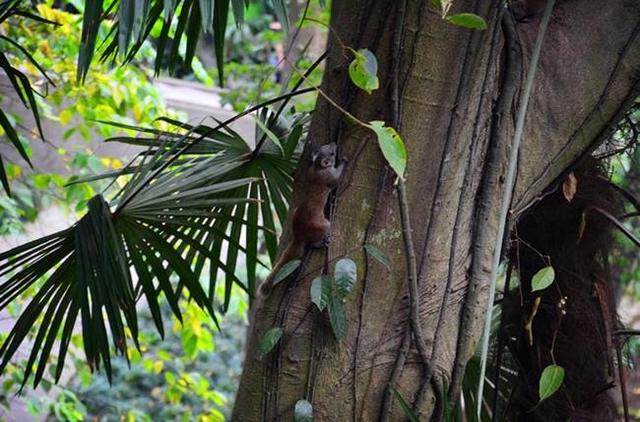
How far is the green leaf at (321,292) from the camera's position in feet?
4.02

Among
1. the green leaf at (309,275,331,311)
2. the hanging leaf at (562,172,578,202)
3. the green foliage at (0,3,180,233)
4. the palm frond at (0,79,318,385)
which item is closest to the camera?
the green leaf at (309,275,331,311)

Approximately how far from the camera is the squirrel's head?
1268 mm

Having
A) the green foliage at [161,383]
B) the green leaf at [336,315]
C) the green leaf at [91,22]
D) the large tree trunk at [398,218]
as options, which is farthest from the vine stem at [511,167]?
the green foliage at [161,383]

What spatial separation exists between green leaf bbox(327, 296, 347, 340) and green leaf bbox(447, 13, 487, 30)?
444 mm

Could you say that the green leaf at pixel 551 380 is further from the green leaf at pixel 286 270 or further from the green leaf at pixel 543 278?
the green leaf at pixel 286 270

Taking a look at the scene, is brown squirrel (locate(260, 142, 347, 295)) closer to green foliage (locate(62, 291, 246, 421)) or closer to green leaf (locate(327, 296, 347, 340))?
green leaf (locate(327, 296, 347, 340))

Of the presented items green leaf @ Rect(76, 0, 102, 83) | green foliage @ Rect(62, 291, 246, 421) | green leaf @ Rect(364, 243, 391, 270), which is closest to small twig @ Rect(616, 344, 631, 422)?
green leaf @ Rect(364, 243, 391, 270)

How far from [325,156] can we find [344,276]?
0.19 metres

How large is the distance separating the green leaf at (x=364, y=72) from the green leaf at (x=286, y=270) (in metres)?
0.29

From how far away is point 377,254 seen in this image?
4.13ft

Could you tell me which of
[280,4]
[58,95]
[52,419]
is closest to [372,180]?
[280,4]

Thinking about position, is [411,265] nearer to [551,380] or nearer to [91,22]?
[551,380]

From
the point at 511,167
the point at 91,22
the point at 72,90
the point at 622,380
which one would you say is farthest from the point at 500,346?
the point at 72,90

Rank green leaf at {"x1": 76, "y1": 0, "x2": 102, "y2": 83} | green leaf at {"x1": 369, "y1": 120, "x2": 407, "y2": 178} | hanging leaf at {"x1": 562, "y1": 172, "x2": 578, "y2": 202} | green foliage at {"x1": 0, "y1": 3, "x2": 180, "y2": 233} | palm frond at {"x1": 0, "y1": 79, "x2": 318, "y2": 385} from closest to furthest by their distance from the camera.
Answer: green leaf at {"x1": 369, "y1": 120, "x2": 407, "y2": 178}
green leaf at {"x1": 76, "y1": 0, "x2": 102, "y2": 83}
palm frond at {"x1": 0, "y1": 79, "x2": 318, "y2": 385}
hanging leaf at {"x1": 562, "y1": 172, "x2": 578, "y2": 202}
green foliage at {"x1": 0, "y1": 3, "x2": 180, "y2": 233}
